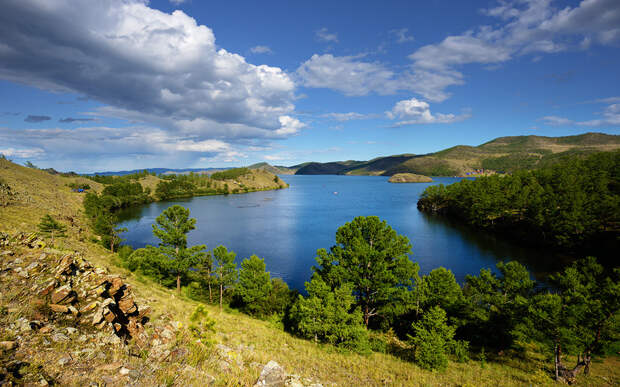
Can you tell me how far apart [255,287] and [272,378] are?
2281 cm

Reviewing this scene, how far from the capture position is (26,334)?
26.8 feet

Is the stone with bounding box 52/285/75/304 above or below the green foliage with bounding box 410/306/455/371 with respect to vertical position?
above

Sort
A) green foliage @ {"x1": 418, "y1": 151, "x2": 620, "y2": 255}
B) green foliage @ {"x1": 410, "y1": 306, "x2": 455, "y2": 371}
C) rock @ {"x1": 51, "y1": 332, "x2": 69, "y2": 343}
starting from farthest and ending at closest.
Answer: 1. green foliage @ {"x1": 418, "y1": 151, "x2": 620, "y2": 255}
2. green foliage @ {"x1": 410, "y1": 306, "x2": 455, "y2": 371}
3. rock @ {"x1": 51, "y1": 332, "x2": 69, "y2": 343}

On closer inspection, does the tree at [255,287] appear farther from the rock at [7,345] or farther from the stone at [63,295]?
the rock at [7,345]

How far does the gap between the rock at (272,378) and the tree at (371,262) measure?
56.3ft

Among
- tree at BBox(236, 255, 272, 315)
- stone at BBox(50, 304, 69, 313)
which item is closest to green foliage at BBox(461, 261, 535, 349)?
tree at BBox(236, 255, 272, 315)

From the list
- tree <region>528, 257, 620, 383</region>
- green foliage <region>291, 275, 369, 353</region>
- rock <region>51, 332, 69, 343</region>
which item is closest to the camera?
rock <region>51, 332, 69, 343</region>

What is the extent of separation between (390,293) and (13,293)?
26.6 m

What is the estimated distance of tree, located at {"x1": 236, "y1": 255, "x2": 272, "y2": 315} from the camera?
31.9m

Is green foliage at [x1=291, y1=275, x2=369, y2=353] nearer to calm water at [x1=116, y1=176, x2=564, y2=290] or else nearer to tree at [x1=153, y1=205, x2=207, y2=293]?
calm water at [x1=116, y1=176, x2=564, y2=290]

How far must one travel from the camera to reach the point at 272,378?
10.4 m

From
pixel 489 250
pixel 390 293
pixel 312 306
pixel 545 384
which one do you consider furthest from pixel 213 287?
pixel 489 250

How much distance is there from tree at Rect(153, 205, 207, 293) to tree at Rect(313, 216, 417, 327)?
18.2m

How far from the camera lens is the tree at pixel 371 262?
89.7 feet
